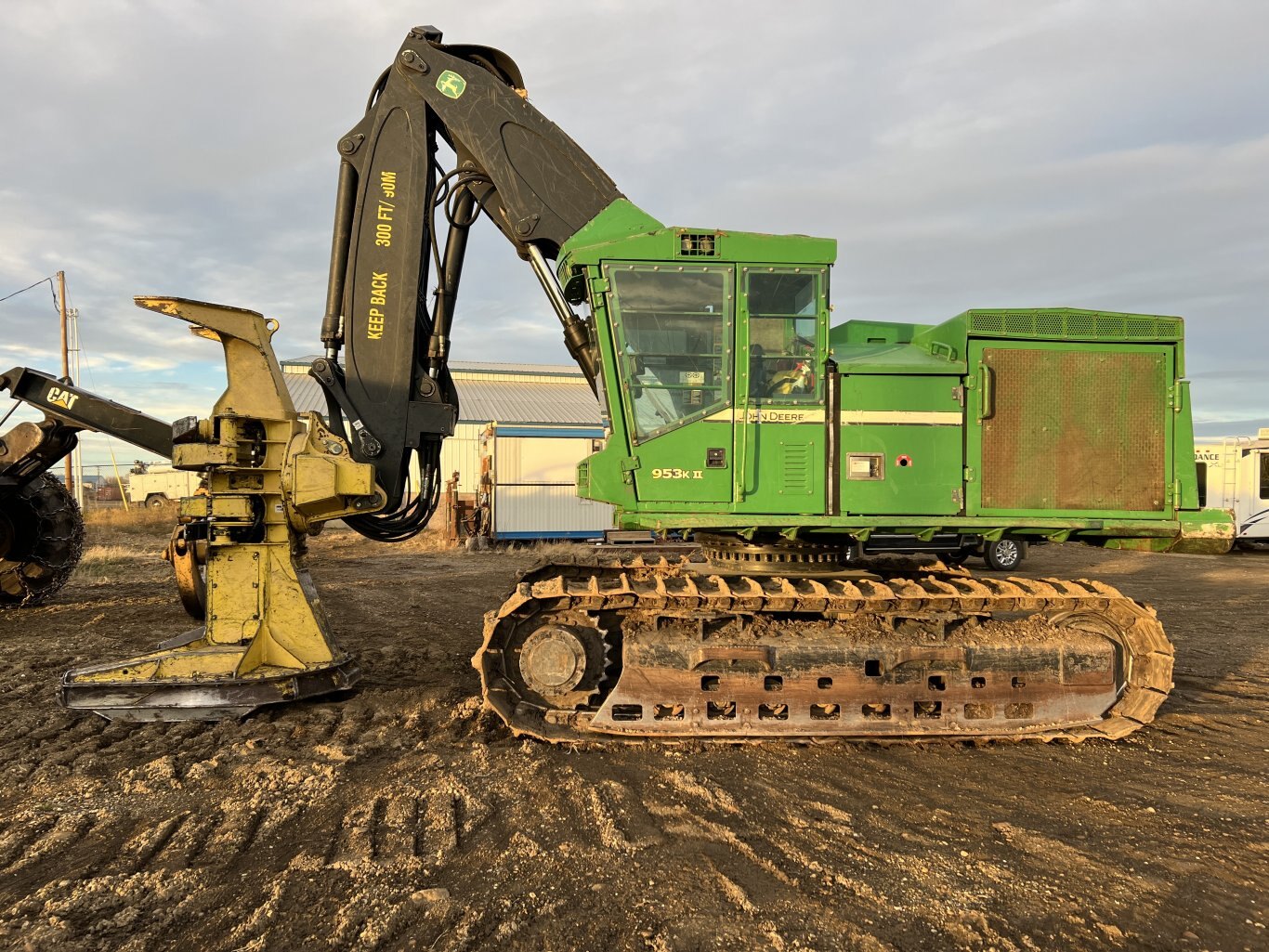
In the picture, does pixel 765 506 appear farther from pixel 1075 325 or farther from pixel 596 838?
pixel 1075 325

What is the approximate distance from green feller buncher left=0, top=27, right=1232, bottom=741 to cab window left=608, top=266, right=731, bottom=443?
1 cm

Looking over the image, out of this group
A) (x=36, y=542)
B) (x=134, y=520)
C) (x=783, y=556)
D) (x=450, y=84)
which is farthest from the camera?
(x=134, y=520)

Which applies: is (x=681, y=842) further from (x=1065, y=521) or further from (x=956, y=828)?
(x=1065, y=521)

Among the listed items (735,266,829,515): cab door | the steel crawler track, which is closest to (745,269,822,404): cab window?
(735,266,829,515): cab door

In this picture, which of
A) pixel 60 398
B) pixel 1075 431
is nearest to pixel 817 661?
pixel 1075 431

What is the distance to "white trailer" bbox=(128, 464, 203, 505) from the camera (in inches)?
1268

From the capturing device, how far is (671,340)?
5.25m

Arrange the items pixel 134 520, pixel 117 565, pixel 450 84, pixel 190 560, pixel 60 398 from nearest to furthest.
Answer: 1. pixel 450 84
2. pixel 190 560
3. pixel 60 398
4. pixel 117 565
5. pixel 134 520

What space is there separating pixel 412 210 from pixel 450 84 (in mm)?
1055

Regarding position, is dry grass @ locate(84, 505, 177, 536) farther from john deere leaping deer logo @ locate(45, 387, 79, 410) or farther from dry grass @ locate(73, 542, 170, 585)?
john deere leaping deer logo @ locate(45, 387, 79, 410)

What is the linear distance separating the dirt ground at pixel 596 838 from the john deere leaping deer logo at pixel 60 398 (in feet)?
8.48

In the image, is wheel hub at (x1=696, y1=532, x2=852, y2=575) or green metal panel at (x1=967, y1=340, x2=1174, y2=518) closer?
green metal panel at (x1=967, y1=340, x2=1174, y2=518)

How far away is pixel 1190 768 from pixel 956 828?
2.18m

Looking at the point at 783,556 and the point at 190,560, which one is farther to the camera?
the point at 190,560
